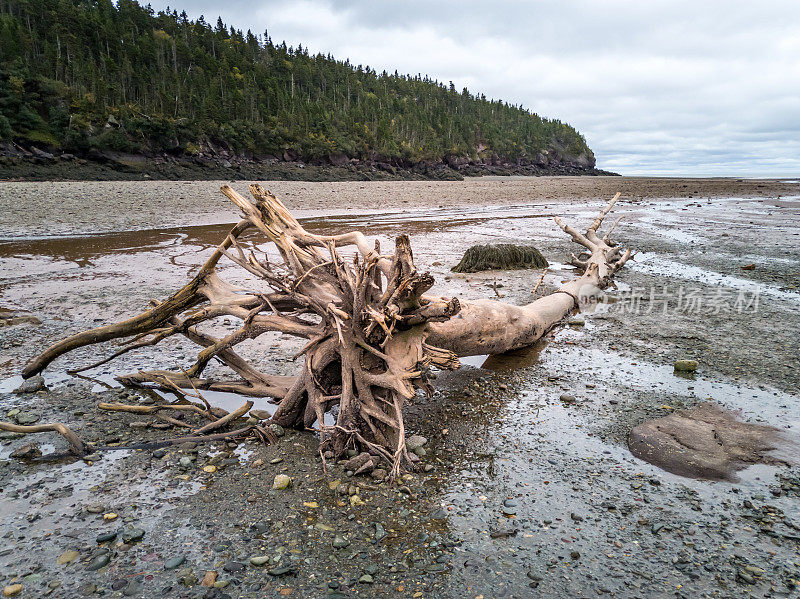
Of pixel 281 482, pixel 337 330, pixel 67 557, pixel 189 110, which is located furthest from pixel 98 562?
pixel 189 110

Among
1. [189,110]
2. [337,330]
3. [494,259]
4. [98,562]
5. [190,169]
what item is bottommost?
[98,562]

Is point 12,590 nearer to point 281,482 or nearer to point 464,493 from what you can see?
point 281,482

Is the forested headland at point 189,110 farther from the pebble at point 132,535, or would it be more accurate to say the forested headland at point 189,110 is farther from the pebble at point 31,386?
the pebble at point 132,535

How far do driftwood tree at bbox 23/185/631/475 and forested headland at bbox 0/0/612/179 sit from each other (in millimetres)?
36890

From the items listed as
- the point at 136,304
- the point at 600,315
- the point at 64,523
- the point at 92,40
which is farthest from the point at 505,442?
the point at 92,40

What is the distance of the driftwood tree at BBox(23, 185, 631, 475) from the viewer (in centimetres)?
346

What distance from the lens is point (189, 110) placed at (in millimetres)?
63031

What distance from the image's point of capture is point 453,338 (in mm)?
4512

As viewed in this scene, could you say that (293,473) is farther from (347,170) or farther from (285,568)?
(347,170)

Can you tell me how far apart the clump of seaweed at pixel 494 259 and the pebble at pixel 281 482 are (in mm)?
7144

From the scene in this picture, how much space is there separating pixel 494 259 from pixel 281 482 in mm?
7615

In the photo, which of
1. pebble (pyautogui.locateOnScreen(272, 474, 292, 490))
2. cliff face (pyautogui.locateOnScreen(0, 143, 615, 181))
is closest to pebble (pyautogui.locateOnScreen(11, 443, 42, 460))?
pebble (pyautogui.locateOnScreen(272, 474, 292, 490))

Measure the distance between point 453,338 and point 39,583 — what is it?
3269mm

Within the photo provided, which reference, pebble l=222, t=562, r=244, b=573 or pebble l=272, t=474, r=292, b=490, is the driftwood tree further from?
pebble l=222, t=562, r=244, b=573
